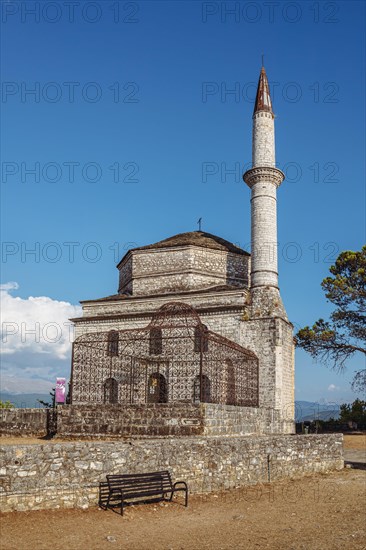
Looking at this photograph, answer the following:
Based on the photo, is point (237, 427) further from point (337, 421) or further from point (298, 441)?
point (337, 421)

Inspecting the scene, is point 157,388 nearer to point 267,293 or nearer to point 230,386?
point 230,386

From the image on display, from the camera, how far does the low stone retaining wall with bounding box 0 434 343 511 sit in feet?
28.3

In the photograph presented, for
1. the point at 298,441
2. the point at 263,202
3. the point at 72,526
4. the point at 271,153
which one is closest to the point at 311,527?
the point at 72,526

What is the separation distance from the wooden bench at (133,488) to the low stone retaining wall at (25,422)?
21.6 feet

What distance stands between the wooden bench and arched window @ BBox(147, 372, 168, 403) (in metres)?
12.3

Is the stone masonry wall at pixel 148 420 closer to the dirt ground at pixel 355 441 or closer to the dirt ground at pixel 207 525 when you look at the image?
the dirt ground at pixel 207 525

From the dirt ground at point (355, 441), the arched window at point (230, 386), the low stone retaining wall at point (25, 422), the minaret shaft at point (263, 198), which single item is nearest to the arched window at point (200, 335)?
the arched window at point (230, 386)

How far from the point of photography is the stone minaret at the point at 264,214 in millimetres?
23234

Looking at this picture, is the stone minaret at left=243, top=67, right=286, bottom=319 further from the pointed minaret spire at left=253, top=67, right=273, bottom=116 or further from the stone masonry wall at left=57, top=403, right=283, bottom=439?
the stone masonry wall at left=57, top=403, right=283, bottom=439

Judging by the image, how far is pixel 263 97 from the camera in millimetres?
26484

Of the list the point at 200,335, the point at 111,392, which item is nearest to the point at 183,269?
the point at 111,392

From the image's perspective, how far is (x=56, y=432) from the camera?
14.5 meters

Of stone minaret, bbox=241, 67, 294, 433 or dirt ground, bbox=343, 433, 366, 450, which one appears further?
dirt ground, bbox=343, 433, 366, 450

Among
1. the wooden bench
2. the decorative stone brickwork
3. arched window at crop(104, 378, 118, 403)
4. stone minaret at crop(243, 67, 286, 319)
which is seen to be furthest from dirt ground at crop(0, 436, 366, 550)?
the decorative stone brickwork
